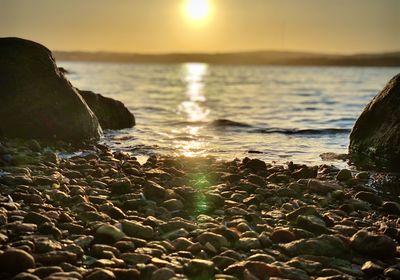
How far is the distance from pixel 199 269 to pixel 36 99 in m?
8.73

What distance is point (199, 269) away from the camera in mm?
4574

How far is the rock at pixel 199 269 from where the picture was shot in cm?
454

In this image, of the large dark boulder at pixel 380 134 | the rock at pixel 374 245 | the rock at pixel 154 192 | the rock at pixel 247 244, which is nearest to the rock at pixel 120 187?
the rock at pixel 154 192

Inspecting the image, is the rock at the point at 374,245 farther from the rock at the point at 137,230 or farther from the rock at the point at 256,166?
the rock at the point at 256,166

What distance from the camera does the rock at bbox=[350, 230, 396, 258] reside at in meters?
5.33

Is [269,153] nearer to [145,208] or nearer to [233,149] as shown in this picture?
[233,149]

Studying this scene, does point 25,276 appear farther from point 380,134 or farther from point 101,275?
point 380,134

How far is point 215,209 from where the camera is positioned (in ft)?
22.1

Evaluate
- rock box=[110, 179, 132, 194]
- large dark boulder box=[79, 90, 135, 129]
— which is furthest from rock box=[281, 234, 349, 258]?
large dark boulder box=[79, 90, 135, 129]

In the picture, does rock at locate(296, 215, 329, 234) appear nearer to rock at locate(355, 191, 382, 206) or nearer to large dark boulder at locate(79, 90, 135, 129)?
rock at locate(355, 191, 382, 206)

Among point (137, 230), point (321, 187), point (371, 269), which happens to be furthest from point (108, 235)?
point (321, 187)

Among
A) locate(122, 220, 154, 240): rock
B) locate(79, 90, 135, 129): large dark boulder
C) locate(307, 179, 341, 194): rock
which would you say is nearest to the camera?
locate(122, 220, 154, 240): rock

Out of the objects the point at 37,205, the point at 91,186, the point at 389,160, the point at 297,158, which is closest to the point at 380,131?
the point at 389,160

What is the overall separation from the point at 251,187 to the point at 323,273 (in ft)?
10.8
